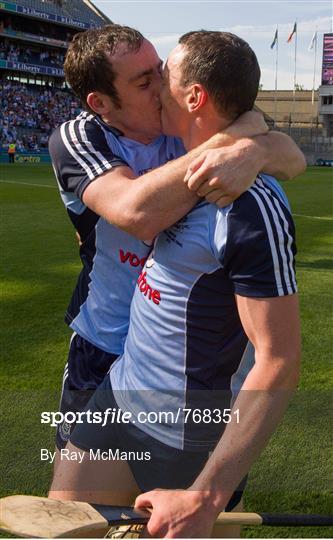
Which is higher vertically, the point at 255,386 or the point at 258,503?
the point at 255,386

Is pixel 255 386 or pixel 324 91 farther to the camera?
pixel 324 91

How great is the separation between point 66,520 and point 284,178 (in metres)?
1.14

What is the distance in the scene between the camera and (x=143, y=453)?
2.08 meters

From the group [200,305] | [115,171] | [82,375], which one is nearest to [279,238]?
[200,305]

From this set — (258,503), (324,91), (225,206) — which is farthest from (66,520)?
(324,91)

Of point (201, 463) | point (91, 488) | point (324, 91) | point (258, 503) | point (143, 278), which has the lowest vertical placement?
point (324, 91)

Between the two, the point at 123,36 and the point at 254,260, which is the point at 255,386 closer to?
Answer: the point at 254,260

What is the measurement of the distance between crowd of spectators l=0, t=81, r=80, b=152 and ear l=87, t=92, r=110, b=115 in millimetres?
38346

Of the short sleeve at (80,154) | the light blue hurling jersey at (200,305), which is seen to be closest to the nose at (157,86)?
the short sleeve at (80,154)

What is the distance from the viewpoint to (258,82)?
185cm

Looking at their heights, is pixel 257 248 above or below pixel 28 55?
above

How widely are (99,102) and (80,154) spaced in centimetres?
29

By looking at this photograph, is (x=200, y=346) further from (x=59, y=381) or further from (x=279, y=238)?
(x=59, y=381)

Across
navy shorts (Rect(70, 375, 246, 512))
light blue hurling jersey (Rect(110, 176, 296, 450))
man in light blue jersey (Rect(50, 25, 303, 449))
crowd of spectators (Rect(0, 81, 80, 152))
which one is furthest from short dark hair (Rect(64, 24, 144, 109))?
crowd of spectators (Rect(0, 81, 80, 152))
